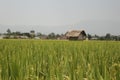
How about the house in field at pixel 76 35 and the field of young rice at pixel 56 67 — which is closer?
the field of young rice at pixel 56 67

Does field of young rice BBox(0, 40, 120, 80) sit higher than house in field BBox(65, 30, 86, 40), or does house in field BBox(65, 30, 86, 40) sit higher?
house in field BBox(65, 30, 86, 40)

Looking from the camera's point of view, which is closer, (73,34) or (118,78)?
(118,78)

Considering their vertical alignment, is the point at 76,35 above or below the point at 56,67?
above

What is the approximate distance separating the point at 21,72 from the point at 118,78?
65cm

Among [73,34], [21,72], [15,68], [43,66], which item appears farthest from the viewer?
[73,34]

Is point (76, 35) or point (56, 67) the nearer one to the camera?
point (56, 67)

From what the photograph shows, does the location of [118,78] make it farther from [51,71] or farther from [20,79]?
[20,79]

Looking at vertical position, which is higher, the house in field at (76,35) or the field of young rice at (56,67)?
the house in field at (76,35)

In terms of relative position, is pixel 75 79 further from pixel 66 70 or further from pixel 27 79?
pixel 66 70

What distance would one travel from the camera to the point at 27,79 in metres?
1.76

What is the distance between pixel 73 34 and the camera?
49.5 m

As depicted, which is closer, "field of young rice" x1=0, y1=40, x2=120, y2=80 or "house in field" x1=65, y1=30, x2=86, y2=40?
"field of young rice" x1=0, y1=40, x2=120, y2=80

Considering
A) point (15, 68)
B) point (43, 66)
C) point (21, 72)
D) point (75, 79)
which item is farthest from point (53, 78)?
point (43, 66)

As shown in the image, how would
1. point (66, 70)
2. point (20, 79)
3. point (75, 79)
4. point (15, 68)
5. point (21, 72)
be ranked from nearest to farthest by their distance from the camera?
point (75, 79) → point (20, 79) → point (21, 72) → point (15, 68) → point (66, 70)
